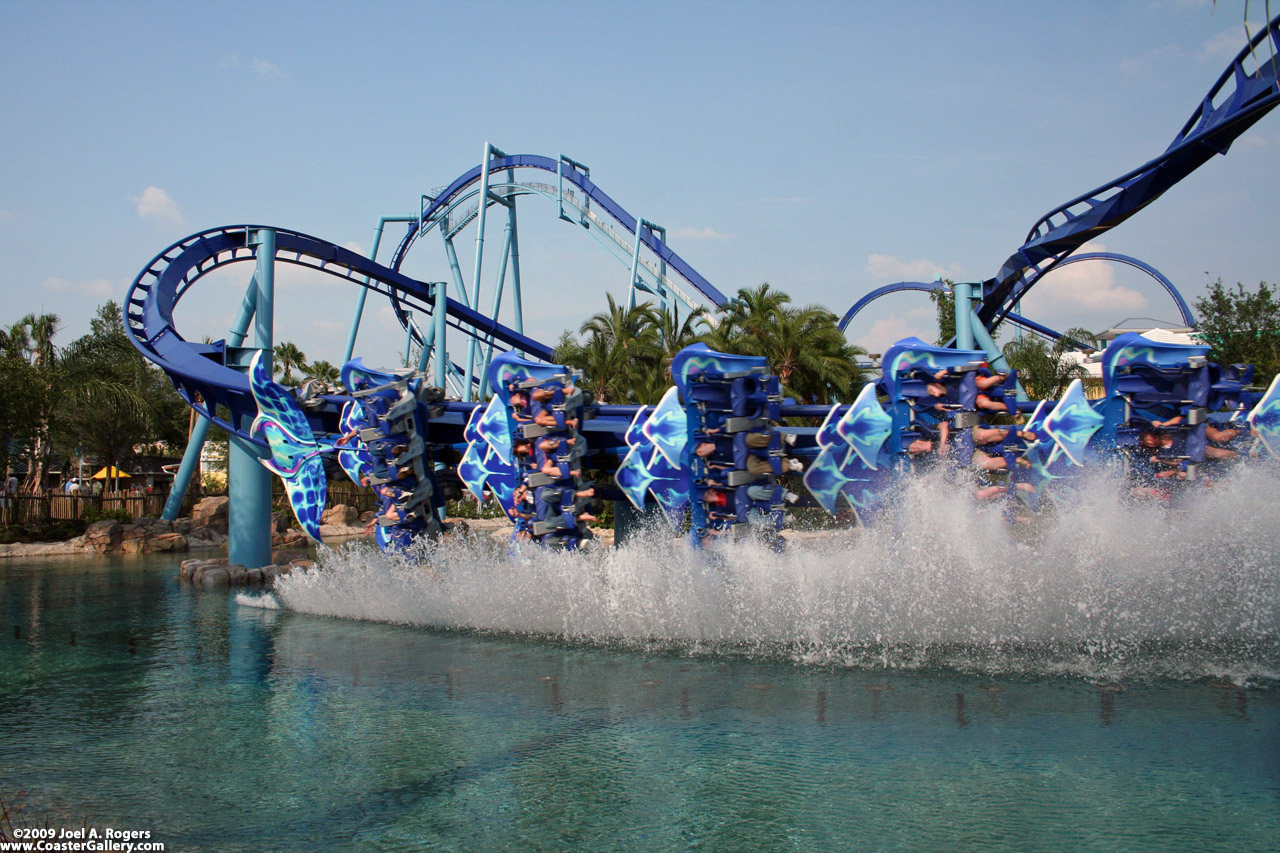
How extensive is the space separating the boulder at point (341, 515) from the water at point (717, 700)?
15410mm

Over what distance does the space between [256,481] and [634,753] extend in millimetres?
11033

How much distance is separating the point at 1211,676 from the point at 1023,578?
1.79 m

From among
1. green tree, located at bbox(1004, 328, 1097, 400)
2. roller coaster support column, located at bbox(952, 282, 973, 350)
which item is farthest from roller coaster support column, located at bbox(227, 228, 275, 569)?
green tree, located at bbox(1004, 328, 1097, 400)

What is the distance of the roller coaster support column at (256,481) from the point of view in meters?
14.9

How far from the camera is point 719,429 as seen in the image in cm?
1063

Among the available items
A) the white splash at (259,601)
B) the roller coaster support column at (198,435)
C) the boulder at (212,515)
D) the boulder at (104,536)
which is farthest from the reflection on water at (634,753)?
the boulder at (212,515)

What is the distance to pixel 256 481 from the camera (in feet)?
48.9

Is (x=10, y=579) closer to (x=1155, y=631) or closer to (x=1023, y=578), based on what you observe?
(x=1023, y=578)

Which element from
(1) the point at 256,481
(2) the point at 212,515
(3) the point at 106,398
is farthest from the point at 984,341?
(3) the point at 106,398

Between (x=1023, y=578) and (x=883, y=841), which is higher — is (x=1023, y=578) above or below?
above

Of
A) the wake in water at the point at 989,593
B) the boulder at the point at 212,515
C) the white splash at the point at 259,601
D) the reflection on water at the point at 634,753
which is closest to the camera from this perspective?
the reflection on water at the point at 634,753

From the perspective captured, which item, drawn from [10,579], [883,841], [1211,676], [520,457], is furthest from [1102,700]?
[10,579]

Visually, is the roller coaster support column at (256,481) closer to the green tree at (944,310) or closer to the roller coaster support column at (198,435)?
the roller coaster support column at (198,435)

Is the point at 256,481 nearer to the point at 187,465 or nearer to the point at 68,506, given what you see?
the point at 187,465
